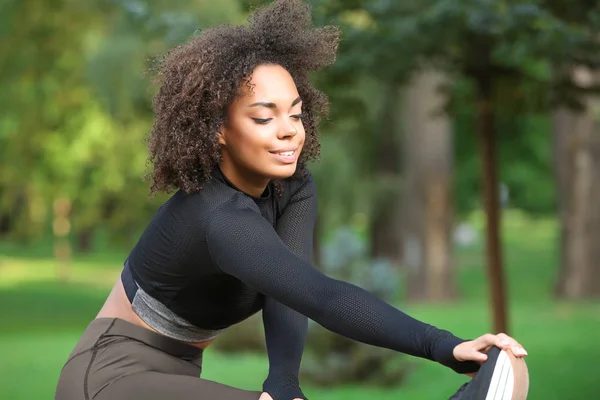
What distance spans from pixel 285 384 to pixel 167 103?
67 cm

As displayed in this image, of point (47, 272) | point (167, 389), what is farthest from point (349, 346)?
point (47, 272)

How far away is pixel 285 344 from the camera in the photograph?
8.18 ft

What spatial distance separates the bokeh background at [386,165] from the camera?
6.53 metres

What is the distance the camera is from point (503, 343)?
6.67 feet

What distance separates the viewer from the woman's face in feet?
7.79

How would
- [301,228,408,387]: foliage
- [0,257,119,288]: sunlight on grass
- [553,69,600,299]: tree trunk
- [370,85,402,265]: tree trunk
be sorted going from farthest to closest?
1. [0,257,119,288]: sunlight on grass
2. [370,85,402,265]: tree trunk
3. [553,69,600,299]: tree trunk
4. [301,228,408,387]: foliage

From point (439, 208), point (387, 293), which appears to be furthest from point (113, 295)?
point (439, 208)

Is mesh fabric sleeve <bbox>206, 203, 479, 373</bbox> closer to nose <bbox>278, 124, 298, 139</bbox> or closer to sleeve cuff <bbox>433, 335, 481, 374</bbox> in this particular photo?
→ sleeve cuff <bbox>433, 335, 481, 374</bbox>

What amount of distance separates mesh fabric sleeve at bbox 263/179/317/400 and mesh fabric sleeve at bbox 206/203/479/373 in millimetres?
193

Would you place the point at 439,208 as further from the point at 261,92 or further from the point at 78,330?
the point at 261,92

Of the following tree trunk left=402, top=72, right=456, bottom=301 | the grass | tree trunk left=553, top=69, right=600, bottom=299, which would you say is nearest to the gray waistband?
the grass

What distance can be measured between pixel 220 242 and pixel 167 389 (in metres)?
0.36

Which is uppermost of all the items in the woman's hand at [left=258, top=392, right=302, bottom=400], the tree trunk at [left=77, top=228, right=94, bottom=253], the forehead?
the forehead

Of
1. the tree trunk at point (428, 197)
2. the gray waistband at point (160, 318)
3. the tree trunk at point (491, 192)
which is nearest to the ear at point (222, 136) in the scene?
the gray waistband at point (160, 318)
